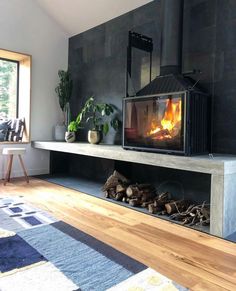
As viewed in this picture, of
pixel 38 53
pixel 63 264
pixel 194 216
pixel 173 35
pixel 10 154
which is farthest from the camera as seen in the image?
pixel 38 53

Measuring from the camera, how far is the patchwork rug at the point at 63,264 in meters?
1.34

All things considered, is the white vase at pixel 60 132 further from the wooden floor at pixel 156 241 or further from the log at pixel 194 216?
the log at pixel 194 216

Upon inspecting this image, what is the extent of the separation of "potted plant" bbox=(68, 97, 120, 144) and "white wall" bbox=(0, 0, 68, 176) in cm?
75

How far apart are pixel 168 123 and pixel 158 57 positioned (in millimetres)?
1062

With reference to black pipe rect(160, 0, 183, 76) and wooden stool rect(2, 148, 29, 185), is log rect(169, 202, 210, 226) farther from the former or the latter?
wooden stool rect(2, 148, 29, 185)

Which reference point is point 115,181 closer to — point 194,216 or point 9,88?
point 194,216

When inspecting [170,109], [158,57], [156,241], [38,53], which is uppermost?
[38,53]

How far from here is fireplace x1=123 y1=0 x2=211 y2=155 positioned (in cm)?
243

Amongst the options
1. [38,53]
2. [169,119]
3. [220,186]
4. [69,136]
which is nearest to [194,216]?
[220,186]

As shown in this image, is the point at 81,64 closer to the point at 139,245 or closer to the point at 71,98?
the point at 71,98

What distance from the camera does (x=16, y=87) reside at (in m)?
4.62

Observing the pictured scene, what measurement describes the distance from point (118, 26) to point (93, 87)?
998 millimetres

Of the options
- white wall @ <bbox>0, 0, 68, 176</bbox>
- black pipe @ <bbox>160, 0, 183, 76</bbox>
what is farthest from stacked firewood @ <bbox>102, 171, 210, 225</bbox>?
white wall @ <bbox>0, 0, 68, 176</bbox>

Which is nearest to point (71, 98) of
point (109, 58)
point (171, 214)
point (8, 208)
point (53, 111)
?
point (53, 111)
